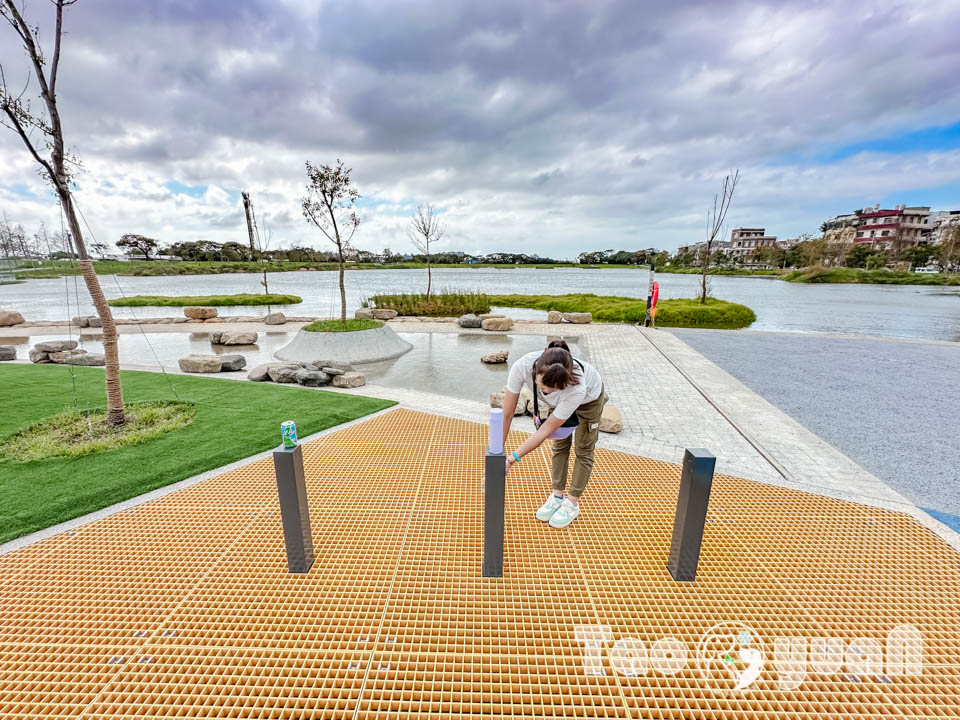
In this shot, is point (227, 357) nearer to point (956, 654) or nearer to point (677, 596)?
point (677, 596)

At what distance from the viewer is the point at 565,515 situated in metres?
3.04

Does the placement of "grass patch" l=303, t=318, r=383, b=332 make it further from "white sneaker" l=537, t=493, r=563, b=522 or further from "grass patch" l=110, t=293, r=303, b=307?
"grass patch" l=110, t=293, r=303, b=307

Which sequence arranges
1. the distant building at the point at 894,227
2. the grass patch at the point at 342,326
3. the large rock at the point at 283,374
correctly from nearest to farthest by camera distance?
the large rock at the point at 283,374
the grass patch at the point at 342,326
the distant building at the point at 894,227

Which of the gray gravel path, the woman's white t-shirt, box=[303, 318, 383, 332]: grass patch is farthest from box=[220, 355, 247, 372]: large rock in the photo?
the gray gravel path

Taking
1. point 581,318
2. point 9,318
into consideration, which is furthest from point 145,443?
point 9,318

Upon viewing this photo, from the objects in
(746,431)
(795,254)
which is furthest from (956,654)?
(795,254)

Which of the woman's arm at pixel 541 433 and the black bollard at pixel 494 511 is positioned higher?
the woman's arm at pixel 541 433

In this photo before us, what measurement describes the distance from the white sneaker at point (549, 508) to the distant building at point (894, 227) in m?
102

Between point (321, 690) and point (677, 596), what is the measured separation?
77.7 inches

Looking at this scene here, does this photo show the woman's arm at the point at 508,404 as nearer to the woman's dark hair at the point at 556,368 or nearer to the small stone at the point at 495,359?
the woman's dark hair at the point at 556,368

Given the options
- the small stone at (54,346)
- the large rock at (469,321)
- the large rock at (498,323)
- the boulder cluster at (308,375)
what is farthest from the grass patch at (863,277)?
the small stone at (54,346)

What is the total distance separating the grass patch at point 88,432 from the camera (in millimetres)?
4188

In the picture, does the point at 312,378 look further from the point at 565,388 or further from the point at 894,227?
the point at 894,227

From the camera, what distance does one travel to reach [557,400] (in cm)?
Answer: 248
